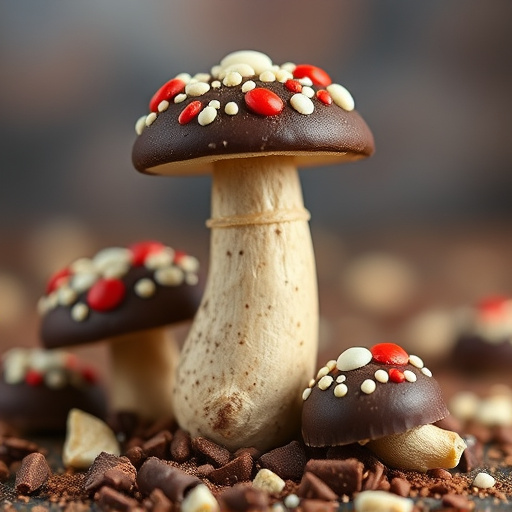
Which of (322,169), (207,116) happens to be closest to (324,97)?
(207,116)

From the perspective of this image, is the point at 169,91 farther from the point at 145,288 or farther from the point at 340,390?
the point at 340,390

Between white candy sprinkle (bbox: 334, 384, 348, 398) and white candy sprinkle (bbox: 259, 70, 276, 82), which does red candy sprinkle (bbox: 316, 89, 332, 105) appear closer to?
white candy sprinkle (bbox: 259, 70, 276, 82)

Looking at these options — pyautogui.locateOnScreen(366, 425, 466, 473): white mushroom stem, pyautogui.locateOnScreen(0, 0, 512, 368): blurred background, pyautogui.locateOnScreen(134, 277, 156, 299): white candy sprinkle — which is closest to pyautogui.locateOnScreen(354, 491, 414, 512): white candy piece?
pyautogui.locateOnScreen(366, 425, 466, 473): white mushroom stem

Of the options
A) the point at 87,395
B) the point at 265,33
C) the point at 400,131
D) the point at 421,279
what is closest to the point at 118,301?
the point at 87,395

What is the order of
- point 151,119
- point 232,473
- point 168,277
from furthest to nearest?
point 168,277 → point 151,119 → point 232,473

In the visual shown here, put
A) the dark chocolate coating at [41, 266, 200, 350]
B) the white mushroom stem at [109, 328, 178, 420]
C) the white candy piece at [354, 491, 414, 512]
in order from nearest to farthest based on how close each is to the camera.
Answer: the white candy piece at [354, 491, 414, 512], the dark chocolate coating at [41, 266, 200, 350], the white mushroom stem at [109, 328, 178, 420]

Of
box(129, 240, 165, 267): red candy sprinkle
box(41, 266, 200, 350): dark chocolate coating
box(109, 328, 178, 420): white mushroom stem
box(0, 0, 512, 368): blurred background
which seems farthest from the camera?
box(0, 0, 512, 368): blurred background
